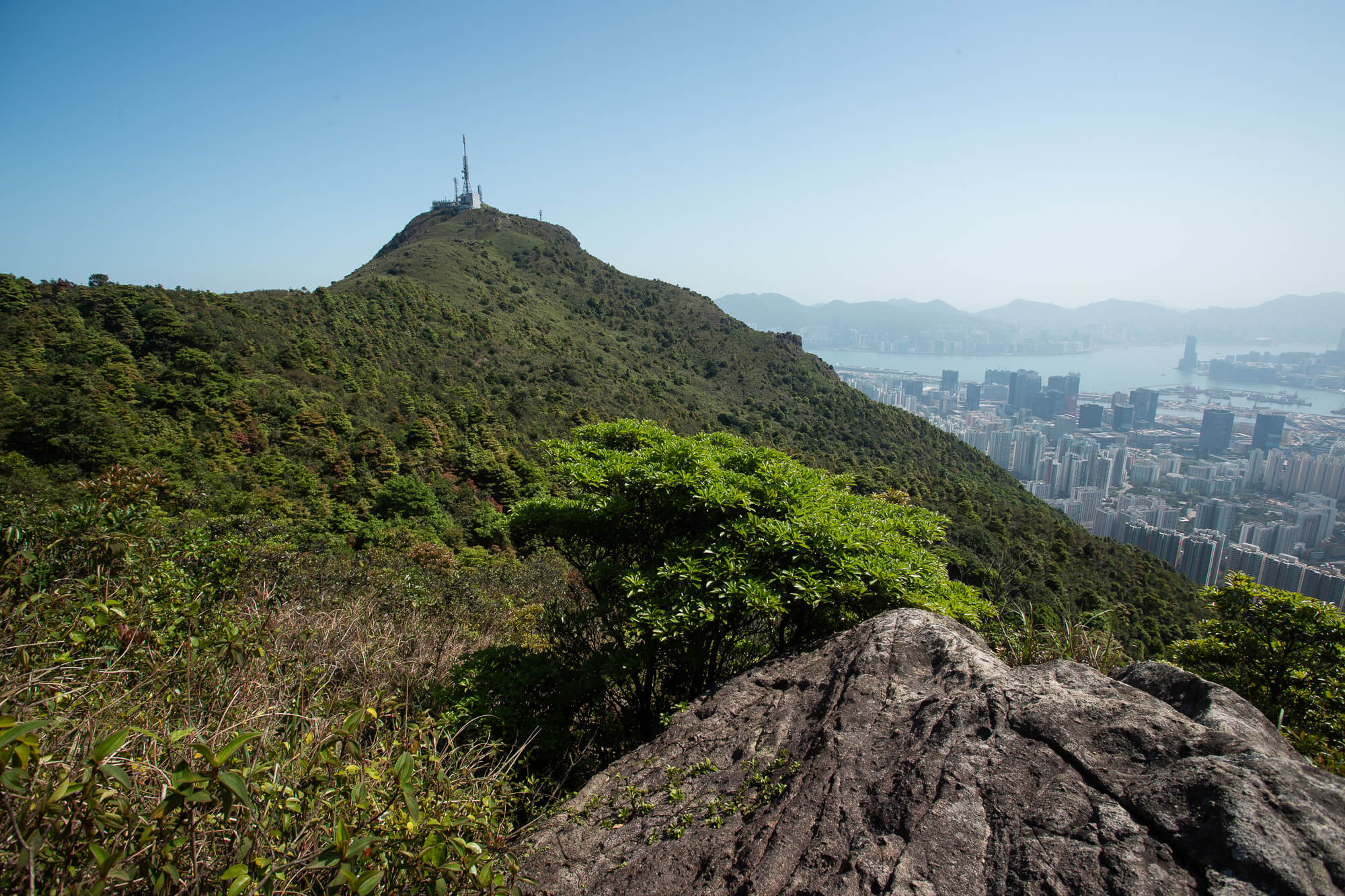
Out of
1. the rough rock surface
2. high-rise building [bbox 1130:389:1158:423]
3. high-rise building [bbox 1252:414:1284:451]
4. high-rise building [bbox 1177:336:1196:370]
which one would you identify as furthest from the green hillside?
high-rise building [bbox 1177:336:1196:370]

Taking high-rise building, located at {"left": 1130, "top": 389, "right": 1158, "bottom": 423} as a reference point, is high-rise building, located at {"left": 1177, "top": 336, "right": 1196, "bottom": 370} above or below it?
above

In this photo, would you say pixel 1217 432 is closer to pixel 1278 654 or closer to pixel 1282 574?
pixel 1282 574

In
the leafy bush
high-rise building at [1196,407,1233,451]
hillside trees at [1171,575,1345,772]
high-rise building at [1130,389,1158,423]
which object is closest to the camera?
the leafy bush

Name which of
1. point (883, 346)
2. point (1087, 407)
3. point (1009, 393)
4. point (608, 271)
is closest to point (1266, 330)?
point (883, 346)

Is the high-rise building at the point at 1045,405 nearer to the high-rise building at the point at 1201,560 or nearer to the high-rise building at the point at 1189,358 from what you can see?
the high-rise building at the point at 1189,358

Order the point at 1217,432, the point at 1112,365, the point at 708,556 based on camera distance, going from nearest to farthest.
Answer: the point at 708,556, the point at 1217,432, the point at 1112,365

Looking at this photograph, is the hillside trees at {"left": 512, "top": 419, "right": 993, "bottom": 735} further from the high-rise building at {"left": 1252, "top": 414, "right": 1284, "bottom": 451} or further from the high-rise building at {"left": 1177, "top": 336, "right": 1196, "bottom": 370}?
the high-rise building at {"left": 1177, "top": 336, "right": 1196, "bottom": 370}

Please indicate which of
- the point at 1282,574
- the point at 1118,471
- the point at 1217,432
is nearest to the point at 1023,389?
the point at 1217,432
